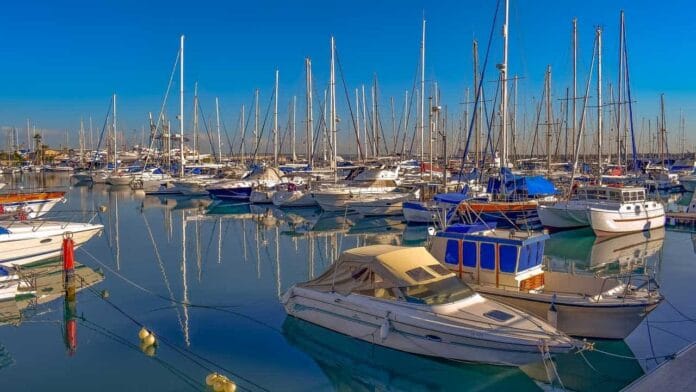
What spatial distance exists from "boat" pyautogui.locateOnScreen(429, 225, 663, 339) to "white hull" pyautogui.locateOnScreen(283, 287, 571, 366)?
1229mm

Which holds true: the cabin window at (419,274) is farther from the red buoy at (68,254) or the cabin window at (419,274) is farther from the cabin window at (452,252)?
the red buoy at (68,254)

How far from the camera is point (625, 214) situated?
103 ft

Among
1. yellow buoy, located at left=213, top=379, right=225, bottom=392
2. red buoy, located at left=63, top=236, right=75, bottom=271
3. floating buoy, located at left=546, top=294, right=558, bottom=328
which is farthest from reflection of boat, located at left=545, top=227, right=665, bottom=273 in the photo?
red buoy, located at left=63, top=236, right=75, bottom=271

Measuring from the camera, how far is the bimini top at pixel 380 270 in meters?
12.7

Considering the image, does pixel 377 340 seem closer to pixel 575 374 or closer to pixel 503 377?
pixel 503 377

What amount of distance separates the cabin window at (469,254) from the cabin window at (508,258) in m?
0.68

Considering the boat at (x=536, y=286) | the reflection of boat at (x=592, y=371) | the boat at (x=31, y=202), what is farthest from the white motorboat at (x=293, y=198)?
the reflection of boat at (x=592, y=371)

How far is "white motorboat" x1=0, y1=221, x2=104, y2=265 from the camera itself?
20.2 metres

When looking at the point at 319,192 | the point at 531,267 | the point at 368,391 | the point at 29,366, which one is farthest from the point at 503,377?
the point at 319,192

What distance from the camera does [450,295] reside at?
40.8ft

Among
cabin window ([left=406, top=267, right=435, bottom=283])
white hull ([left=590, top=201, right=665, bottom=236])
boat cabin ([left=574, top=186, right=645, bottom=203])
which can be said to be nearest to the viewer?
cabin window ([left=406, top=267, right=435, bottom=283])

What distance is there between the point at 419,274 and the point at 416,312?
976mm

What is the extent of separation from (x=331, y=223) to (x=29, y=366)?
25449 mm

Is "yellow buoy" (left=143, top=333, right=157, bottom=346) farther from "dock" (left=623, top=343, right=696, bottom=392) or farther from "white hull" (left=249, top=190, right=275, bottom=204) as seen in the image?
"white hull" (left=249, top=190, right=275, bottom=204)
